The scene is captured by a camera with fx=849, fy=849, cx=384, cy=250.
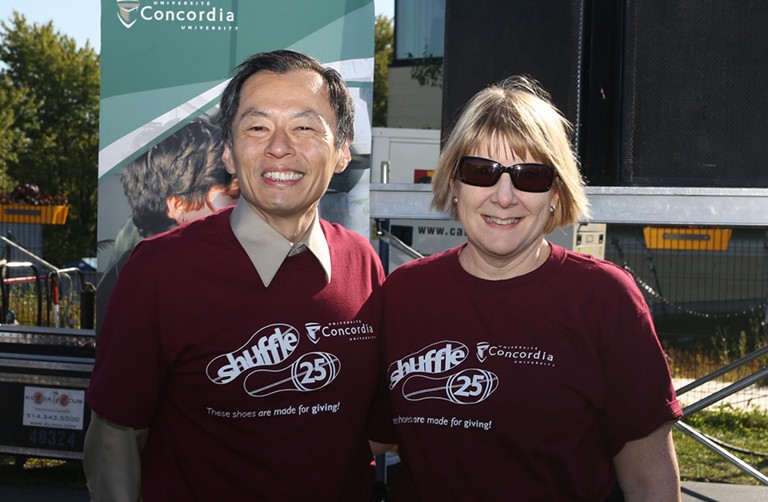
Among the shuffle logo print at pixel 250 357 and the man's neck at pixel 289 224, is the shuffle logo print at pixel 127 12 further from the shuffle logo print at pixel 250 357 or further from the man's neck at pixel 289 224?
the shuffle logo print at pixel 250 357

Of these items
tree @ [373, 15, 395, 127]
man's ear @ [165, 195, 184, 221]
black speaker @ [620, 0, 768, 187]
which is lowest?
man's ear @ [165, 195, 184, 221]

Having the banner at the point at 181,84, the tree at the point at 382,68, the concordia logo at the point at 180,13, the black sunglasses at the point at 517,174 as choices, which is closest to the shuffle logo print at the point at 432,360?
the black sunglasses at the point at 517,174

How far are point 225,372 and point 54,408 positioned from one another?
3910 mm

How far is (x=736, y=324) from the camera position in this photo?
13508 mm

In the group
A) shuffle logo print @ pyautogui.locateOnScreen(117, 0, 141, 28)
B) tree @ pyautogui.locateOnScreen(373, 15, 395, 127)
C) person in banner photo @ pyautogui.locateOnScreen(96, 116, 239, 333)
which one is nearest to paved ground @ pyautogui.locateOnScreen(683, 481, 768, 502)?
person in banner photo @ pyautogui.locateOnScreen(96, 116, 239, 333)

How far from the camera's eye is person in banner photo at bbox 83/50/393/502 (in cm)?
203

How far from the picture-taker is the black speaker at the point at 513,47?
3428mm

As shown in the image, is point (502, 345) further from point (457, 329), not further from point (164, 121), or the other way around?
point (164, 121)

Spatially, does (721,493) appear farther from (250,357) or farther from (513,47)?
(250,357)

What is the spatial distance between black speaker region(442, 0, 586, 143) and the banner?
0.65 meters

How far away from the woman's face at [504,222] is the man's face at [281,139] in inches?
15.7

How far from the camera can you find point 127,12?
4246 mm

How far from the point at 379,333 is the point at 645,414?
71 centimetres

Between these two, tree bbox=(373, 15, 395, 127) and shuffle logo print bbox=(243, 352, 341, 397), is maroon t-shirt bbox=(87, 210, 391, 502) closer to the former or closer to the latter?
shuffle logo print bbox=(243, 352, 341, 397)
